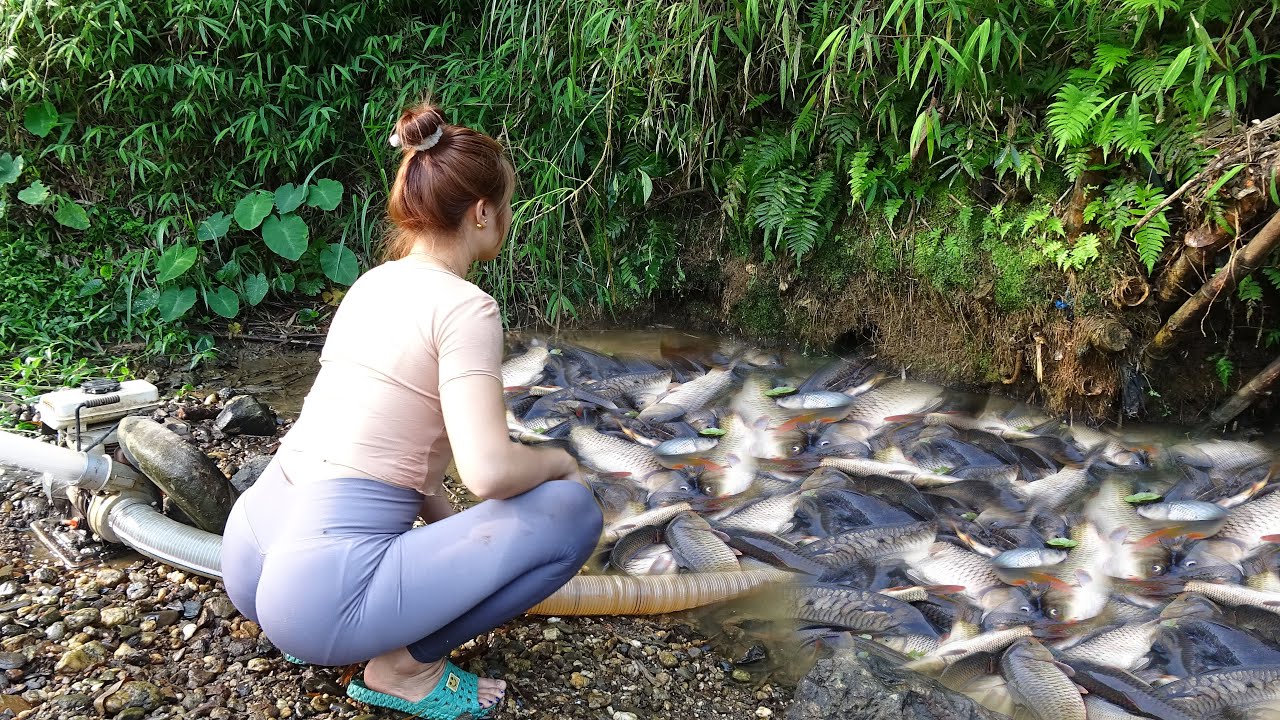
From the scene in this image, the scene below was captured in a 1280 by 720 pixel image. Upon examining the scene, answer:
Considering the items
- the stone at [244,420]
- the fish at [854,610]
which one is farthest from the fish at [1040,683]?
the stone at [244,420]

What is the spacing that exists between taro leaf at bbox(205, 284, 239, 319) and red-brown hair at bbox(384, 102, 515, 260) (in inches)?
137

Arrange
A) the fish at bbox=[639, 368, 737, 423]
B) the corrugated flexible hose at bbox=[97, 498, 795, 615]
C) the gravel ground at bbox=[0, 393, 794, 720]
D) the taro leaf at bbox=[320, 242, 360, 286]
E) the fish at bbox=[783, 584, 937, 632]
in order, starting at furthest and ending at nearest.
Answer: the taro leaf at bbox=[320, 242, 360, 286]
the fish at bbox=[639, 368, 737, 423]
the fish at bbox=[783, 584, 937, 632]
the corrugated flexible hose at bbox=[97, 498, 795, 615]
the gravel ground at bbox=[0, 393, 794, 720]

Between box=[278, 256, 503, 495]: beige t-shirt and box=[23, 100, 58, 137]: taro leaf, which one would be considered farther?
box=[23, 100, 58, 137]: taro leaf

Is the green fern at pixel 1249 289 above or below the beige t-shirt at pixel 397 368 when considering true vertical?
below

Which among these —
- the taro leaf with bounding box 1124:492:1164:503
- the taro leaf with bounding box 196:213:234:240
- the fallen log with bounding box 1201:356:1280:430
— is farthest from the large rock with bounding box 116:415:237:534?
the fallen log with bounding box 1201:356:1280:430

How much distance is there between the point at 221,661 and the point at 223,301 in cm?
319

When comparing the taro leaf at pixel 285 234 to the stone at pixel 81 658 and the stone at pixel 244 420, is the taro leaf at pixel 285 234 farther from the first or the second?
the stone at pixel 81 658

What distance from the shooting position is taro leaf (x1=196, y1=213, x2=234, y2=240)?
4.95 metres

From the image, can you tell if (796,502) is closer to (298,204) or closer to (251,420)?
(251,420)

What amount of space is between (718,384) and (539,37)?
210 cm

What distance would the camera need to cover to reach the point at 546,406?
4.34 m

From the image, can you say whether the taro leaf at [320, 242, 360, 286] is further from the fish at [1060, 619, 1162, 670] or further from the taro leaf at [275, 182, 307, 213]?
the fish at [1060, 619, 1162, 670]

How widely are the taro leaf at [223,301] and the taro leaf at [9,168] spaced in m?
1.16

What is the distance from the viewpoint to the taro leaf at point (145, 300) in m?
4.71
